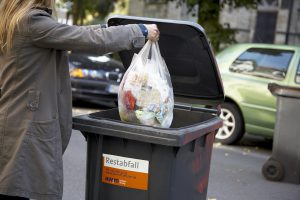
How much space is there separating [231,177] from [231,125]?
1904 mm

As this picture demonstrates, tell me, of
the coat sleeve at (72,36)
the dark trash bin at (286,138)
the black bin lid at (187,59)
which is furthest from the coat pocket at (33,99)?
the dark trash bin at (286,138)

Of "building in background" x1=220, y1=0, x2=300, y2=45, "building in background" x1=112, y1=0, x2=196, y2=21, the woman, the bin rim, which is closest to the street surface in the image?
the bin rim

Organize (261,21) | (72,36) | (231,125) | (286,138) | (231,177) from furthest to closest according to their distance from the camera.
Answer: (261,21) < (231,125) < (231,177) < (286,138) < (72,36)

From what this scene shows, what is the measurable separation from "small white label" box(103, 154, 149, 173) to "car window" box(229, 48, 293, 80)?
524 cm

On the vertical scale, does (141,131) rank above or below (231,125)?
above

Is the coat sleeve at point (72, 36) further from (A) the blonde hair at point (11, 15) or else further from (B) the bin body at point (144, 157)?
(B) the bin body at point (144, 157)

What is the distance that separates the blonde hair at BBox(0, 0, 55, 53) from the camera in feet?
9.87

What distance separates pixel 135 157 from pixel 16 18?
995 millimetres

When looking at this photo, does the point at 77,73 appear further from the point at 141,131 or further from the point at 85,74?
the point at 141,131

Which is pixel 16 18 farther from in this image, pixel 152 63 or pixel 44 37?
pixel 152 63

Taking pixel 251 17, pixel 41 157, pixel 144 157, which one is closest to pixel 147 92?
pixel 144 157

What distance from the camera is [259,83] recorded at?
8211 millimetres

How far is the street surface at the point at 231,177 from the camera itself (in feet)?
19.4

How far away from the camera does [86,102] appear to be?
12.2 meters
